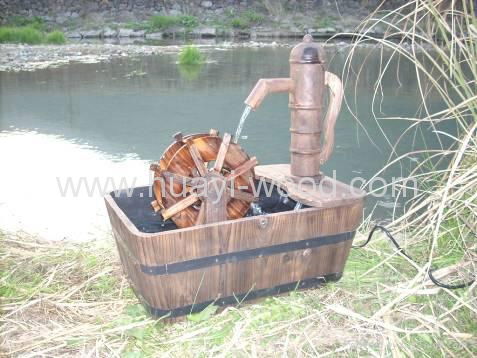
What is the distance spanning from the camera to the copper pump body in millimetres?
1912

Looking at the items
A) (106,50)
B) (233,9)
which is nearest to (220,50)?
(106,50)

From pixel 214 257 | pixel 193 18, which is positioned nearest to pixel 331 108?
pixel 214 257

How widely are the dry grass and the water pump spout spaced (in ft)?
2.22

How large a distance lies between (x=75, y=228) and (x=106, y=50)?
9363 millimetres

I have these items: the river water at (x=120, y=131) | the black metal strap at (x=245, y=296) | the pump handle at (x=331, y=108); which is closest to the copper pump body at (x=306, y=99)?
the pump handle at (x=331, y=108)

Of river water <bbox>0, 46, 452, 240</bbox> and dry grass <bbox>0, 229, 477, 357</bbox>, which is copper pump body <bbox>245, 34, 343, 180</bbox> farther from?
dry grass <bbox>0, 229, 477, 357</bbox>

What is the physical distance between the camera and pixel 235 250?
1729mm

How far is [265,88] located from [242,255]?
58cm

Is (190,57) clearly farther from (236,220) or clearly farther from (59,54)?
(236,220)

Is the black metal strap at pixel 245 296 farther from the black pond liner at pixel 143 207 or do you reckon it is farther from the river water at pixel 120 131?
the river water at pixel 120 131

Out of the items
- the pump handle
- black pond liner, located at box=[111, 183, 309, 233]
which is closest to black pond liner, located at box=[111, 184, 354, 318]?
black pond liner, located at box=[111, 183, 309, 233]

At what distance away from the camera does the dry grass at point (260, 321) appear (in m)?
1.63

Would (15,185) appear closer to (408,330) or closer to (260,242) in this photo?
(260,242)

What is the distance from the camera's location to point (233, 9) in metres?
18.5
